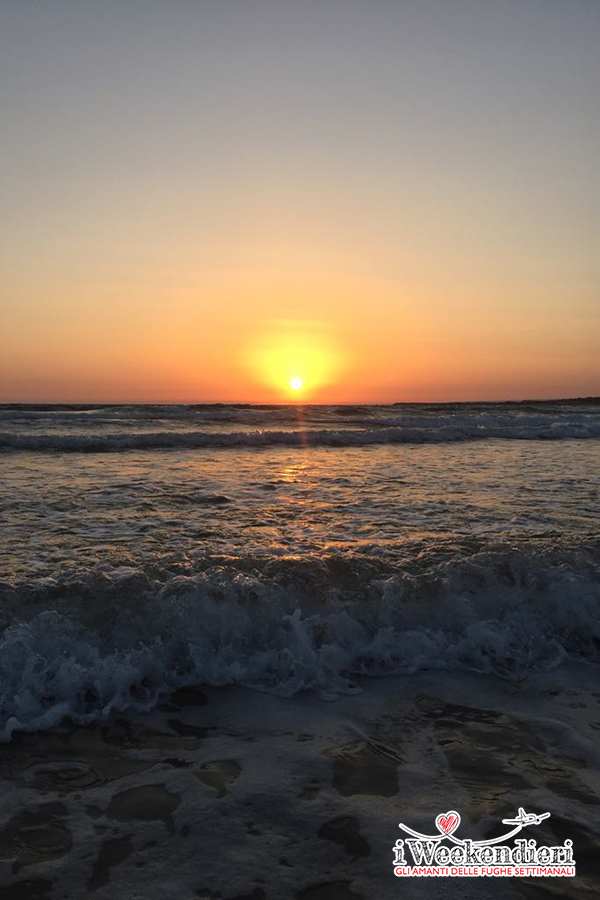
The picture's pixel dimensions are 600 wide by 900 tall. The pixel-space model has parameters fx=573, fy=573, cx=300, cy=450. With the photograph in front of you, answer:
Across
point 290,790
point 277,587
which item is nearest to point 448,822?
point 290,790

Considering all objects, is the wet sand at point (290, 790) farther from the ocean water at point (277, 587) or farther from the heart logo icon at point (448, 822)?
the ocean water at point (277, 587)

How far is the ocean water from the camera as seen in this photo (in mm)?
4417

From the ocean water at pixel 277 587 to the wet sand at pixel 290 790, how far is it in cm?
36

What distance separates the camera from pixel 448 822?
299cm

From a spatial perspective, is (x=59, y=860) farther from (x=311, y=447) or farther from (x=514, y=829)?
(x=311, y=447)

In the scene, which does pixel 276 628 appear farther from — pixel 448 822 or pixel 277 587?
pixel 448 822

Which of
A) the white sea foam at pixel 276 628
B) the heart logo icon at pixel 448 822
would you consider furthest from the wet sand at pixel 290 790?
the white sea foam at pixel 276 628

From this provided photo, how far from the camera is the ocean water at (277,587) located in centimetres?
442

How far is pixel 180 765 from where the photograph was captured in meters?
3.43

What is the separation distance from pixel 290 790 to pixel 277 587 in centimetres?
225

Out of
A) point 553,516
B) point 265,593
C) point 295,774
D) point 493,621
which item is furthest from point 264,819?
point 553,516

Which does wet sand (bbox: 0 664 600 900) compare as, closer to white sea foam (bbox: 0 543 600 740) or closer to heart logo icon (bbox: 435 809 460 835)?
heart logo icon (bbox: 435 809 460 835)

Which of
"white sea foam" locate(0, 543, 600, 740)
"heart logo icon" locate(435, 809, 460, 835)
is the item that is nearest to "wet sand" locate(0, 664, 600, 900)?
"heart logo icon" locate(435, 809, 460, 835)

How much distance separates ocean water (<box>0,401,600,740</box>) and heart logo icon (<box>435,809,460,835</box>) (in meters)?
1.32
